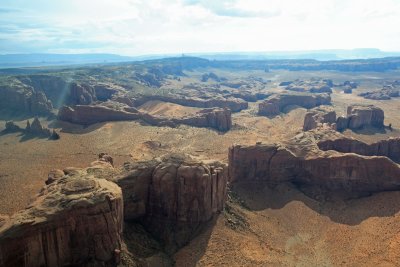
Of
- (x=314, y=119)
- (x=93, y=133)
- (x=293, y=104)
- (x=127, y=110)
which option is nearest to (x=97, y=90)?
(x=127, y=110)

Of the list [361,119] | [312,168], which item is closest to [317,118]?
[361,119]

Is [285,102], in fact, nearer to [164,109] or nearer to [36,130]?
[164,109]

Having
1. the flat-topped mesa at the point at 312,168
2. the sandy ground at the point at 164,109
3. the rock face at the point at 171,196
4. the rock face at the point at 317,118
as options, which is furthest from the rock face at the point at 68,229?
the sandy ground at the point at 164,109

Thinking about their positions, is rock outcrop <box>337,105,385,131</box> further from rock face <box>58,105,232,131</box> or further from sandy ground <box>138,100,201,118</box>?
sandy ground <box>138,100,201,118</box>

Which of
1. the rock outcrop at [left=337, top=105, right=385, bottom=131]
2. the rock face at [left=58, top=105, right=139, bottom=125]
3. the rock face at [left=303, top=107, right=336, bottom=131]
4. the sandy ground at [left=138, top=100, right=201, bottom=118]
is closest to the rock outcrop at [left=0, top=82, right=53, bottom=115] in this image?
the rock face at [left=58, top=105, right=139, bottom=125]

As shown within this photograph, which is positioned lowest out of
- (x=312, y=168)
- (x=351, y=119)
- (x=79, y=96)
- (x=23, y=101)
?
(x=351, y=119)

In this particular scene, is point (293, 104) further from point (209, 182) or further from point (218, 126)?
point (209, 182)

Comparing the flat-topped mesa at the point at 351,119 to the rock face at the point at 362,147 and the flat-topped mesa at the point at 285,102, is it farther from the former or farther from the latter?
the flat-topped mesa at the point at 285,102

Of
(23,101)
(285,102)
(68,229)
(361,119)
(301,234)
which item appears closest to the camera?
(68,229)
